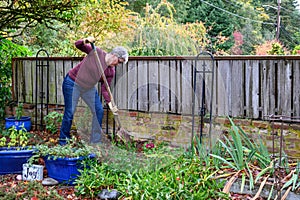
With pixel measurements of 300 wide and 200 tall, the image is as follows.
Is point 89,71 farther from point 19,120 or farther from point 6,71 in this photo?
point 6,71

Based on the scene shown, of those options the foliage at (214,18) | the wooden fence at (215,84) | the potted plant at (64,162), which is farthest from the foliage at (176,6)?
the potted plant at (64,162)

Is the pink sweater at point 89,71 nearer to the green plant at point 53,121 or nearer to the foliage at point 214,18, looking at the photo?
the green plant at point 53,121

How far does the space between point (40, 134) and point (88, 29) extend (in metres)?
2.51

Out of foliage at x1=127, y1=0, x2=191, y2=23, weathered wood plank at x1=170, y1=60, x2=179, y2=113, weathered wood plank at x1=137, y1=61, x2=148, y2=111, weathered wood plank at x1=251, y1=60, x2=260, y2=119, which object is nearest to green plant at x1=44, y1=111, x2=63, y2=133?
weathered wood plank at x1=137, y1=61, x2=148, y2=111

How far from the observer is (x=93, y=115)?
4477 millimetres

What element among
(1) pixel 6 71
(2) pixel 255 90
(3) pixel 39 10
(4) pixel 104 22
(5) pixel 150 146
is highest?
(4) pixel 104 22

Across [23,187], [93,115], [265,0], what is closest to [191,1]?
[265,0]

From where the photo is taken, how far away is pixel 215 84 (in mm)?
4129

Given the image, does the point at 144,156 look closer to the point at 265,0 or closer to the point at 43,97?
the point at 43,97

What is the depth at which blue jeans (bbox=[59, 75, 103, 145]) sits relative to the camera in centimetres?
436

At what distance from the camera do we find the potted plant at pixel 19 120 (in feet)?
17.5

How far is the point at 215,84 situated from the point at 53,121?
2471 mm

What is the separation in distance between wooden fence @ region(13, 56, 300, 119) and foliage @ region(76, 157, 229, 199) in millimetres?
864

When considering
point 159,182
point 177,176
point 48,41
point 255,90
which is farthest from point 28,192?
point 48,41
